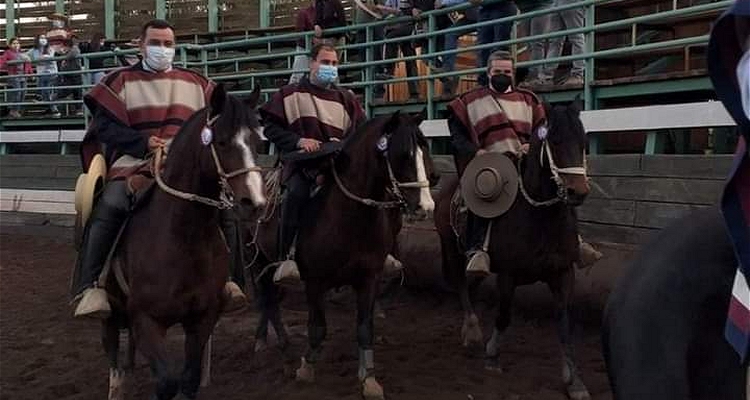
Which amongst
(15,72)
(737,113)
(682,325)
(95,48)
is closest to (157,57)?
(682,325)

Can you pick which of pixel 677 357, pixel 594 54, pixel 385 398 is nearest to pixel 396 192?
pixel 385 398

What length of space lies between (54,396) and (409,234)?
472cm

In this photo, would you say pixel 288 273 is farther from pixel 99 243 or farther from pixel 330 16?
pixel 330 16

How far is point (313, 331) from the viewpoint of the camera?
6.58 m

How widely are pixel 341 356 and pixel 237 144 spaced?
A: 10.7ft

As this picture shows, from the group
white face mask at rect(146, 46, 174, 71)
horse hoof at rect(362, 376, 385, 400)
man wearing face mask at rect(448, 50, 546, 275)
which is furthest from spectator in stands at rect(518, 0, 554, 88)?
white face mask at rect(146, 46, 174, 71)

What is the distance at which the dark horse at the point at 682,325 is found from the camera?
183 centimetres

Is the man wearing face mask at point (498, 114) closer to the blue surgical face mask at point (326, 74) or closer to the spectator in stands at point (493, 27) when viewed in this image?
the blue surgical face mask at point (326, 74)

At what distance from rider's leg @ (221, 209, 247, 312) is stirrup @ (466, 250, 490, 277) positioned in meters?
2.00

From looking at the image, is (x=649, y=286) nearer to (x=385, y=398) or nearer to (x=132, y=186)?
(x=132, y=186)

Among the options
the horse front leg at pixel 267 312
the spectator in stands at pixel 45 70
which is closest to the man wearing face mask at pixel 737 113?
the horse front leg at pixel 267 312

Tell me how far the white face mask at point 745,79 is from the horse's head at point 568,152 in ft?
14.9

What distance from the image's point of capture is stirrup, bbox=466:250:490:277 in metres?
6.73

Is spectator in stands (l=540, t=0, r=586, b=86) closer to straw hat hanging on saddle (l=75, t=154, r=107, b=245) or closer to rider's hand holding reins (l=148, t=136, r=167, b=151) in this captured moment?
rider's hand holding reins (l=148, t=136, r=167, b=151)
